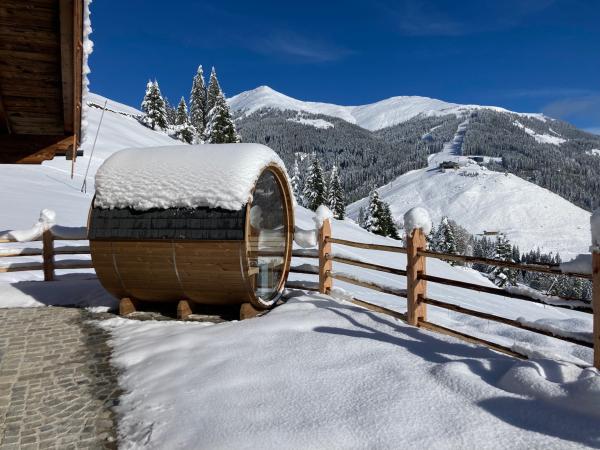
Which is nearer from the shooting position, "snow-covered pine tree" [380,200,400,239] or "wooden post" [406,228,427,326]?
"wooden post" [406,228,427,326]

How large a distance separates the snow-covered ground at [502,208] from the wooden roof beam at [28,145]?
145 metres

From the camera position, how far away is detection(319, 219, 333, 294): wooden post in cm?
703

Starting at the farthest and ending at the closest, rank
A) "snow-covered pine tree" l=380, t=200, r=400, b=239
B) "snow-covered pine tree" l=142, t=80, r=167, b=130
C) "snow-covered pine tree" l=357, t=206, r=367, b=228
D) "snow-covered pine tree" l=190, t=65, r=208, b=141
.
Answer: "snow-covered pine tree" l=190, t=65, r=208, b=141 < "snow-covered pine tree" l=142, t=80, r=167, b=130 < "snow-covered pine tree" l=357, t=206, r=367, b=228 < "snow-covered pine tree" l=380, t=200, r=400, b=239

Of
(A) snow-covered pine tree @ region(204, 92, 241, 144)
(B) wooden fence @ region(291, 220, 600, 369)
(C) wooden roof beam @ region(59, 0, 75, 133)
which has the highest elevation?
(A) snow-covered pine tree @ region(204, 92, 241, 144)

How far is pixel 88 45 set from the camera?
4.79 m

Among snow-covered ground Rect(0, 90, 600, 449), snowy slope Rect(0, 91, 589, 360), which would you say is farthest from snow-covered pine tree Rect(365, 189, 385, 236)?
snow-covered ground Rect(0, 90, 600, 449)

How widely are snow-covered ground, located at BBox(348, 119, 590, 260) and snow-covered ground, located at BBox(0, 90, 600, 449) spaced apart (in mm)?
146343

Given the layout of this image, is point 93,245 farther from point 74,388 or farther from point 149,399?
point 149,399

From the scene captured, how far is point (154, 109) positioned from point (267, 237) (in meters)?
50.3

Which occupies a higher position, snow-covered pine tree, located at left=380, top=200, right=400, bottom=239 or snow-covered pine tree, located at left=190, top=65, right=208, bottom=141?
snow-covered pine tree, located at left=190, top=65, right=208, bottom=141

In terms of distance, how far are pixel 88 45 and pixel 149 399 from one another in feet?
12.5

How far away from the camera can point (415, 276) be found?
5.43 meters

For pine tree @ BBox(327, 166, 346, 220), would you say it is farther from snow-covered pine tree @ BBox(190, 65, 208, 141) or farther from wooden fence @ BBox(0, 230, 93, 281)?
wooden fence @ BBox(0, 230, 93, 281)

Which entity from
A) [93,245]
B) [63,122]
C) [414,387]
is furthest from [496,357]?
[63,122]
